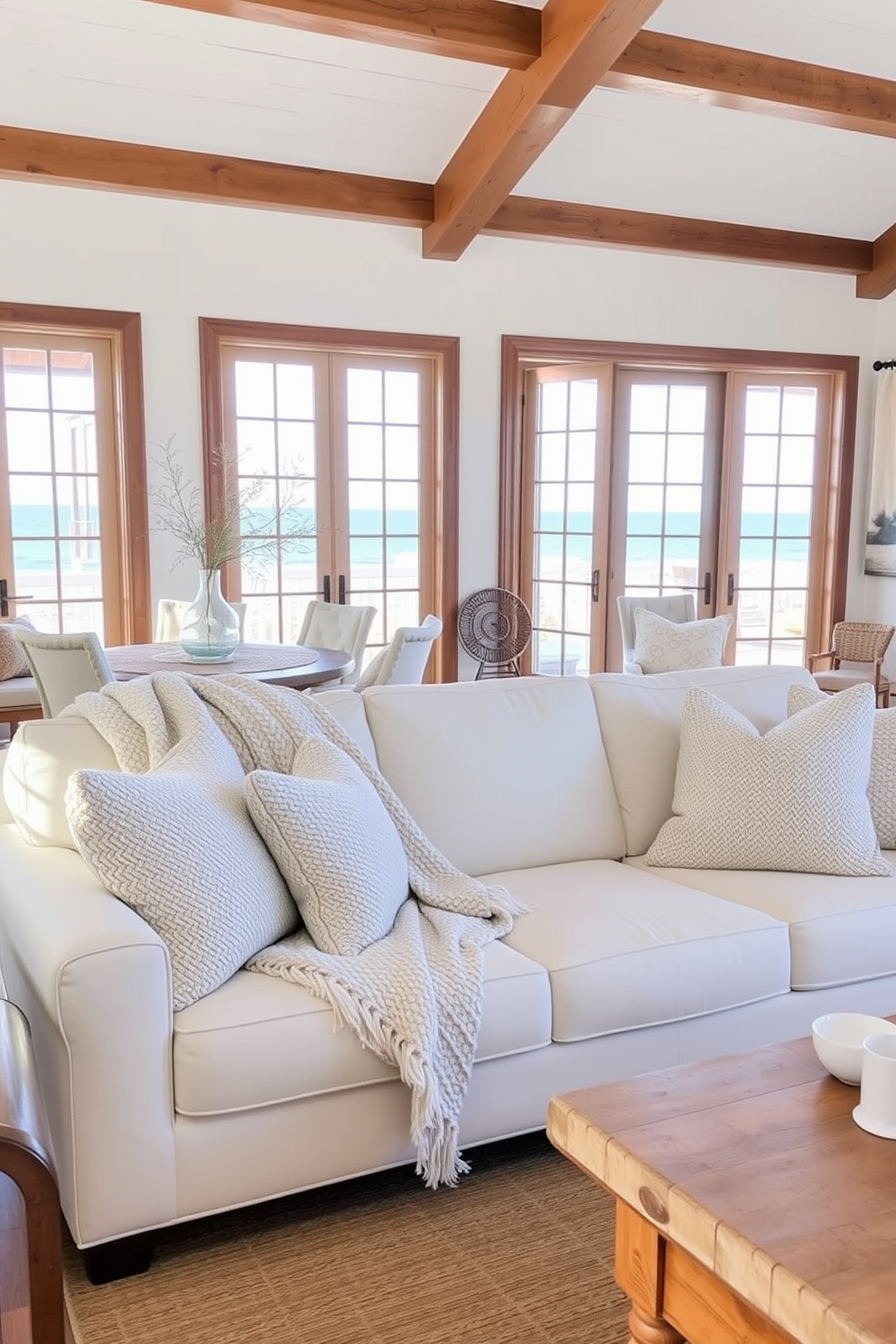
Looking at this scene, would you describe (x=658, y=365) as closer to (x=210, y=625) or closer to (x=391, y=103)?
(x=391, y=103)

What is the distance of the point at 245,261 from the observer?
5598 mm

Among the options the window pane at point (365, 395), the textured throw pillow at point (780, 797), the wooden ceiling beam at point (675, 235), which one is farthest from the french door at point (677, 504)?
the textured throw pillow at point (780, 797)

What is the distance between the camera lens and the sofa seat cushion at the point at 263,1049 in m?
1.93

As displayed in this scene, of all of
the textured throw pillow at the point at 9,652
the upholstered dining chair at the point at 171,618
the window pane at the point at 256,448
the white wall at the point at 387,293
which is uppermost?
the white wall at the point at 387,293

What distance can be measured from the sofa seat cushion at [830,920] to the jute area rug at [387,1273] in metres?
0.70

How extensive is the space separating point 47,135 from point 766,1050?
486cm

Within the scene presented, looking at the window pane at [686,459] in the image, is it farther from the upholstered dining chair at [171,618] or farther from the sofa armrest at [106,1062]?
the sofa armrest at [106,1062]

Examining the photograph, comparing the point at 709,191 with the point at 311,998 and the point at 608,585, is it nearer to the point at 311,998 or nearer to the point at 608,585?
the point at 608,585

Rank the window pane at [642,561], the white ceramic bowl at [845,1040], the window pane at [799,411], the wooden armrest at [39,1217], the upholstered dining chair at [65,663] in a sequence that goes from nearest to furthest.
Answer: the wooden armrest at [39,1217] < the white ceramic bowl at [845,1040] < the upholstered dining chair at [65,663] < the window pane at [642,561] < the window pane at [799,411]

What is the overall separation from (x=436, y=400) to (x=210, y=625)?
7.92 ft

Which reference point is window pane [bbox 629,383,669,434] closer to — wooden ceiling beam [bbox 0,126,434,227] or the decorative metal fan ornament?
the decorative metal fan ornament

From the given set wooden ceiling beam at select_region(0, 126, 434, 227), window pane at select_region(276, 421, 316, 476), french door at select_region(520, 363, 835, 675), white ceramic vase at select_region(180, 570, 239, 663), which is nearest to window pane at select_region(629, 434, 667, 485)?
french door at select_region(520, 363, 835, 675)

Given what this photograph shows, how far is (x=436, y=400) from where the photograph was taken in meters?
6.29

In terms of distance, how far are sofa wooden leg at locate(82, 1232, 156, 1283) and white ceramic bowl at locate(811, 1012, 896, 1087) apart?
1.18 metres
